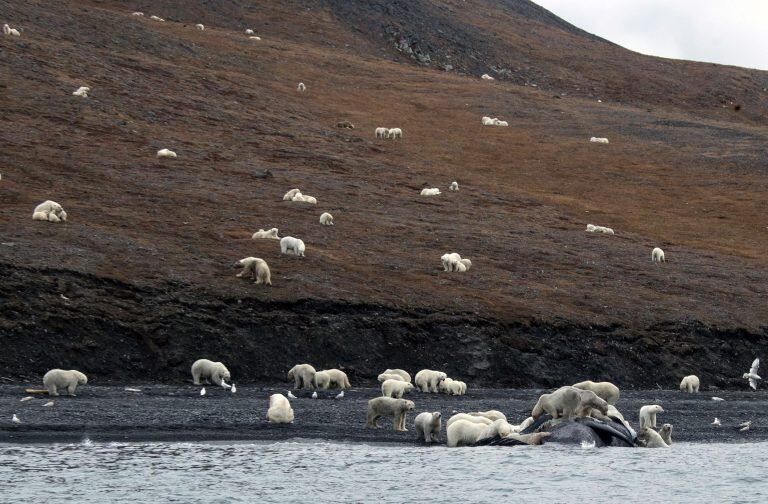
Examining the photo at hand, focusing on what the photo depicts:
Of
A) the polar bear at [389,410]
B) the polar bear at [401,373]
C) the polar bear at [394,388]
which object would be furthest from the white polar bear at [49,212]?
the polar bear at [389,410]

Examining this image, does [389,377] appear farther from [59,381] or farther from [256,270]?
[59,381]

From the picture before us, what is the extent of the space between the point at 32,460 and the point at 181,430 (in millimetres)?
3668

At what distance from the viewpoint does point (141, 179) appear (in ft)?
155

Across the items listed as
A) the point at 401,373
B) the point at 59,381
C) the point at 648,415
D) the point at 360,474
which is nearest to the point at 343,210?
the point at 401,373

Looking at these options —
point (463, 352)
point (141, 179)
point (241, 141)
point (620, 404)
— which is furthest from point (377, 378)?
point (241, 141)

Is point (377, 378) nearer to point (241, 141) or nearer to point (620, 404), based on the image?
point (620, 404)

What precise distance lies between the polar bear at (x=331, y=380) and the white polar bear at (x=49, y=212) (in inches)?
503

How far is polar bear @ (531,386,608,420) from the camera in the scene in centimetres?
2256

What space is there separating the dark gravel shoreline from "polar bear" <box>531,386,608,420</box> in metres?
2.63

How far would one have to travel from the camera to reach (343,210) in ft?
156

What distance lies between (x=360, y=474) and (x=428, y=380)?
31.5 feet

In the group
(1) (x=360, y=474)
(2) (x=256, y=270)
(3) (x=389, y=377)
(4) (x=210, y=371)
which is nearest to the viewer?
(1) (x=360, y=474)

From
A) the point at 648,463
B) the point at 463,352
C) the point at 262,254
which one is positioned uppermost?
the point at 262,254

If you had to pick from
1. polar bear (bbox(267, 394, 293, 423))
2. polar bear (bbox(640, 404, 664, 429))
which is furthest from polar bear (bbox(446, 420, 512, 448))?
polar bear (bbox(640, 404, 664, 429))
